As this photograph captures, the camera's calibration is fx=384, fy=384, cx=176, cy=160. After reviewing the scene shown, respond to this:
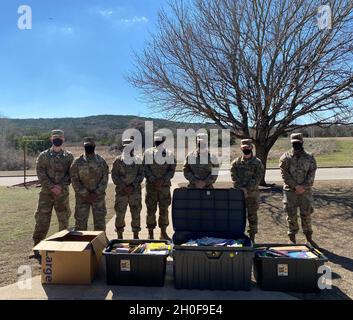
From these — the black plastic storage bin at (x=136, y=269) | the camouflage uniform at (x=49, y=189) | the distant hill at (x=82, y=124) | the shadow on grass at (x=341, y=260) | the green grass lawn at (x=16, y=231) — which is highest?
the distant hill at (x=82, y=124)

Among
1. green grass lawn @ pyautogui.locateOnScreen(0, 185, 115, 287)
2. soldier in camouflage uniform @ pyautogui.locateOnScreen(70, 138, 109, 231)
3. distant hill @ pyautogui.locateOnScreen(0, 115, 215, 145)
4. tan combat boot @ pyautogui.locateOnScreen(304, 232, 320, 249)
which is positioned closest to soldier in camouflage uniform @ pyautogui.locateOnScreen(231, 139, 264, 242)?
tan combat boot @ pyautogui.locateOnScreen(304, 232, 320, 249)

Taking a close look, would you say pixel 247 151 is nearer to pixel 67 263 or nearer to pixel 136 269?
pixel 136 269

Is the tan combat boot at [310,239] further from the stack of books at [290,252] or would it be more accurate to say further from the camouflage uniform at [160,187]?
the camouflage uniform at [160,187]

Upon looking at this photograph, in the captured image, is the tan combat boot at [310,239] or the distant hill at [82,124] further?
the distant hill at [82,124]

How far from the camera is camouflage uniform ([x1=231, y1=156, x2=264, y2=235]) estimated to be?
6863mm

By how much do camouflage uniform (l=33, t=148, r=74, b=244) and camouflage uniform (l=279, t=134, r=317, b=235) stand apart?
12.7ft

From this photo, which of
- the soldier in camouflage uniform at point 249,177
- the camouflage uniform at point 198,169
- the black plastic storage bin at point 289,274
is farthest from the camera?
the camouflage uniform at point 198,169

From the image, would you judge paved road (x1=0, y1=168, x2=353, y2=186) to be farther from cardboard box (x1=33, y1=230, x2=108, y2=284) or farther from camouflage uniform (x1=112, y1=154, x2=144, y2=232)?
cardboard box (x1=33, y1=230, x2=108, y2=284)

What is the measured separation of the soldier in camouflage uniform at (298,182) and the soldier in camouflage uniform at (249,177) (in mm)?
508

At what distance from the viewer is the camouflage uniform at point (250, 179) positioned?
6.86 meters

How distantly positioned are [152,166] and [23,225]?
3.87 m

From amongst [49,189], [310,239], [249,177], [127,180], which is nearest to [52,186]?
[49,189]

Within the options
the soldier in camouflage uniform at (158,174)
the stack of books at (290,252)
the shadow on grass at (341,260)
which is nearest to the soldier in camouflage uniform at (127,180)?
the soldier in camouflage uniform at (158,174)

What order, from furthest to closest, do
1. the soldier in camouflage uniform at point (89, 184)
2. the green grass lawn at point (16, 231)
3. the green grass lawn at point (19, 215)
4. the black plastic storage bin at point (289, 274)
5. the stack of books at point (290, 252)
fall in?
the green grass lawn at point (19, 215) < the soldier in camouflage uniform at point (89, 184) < the green grass lawn at point (16, 231) < the stack of books at point (290, 252) < the black plastic storage bin at point (289, 274)
